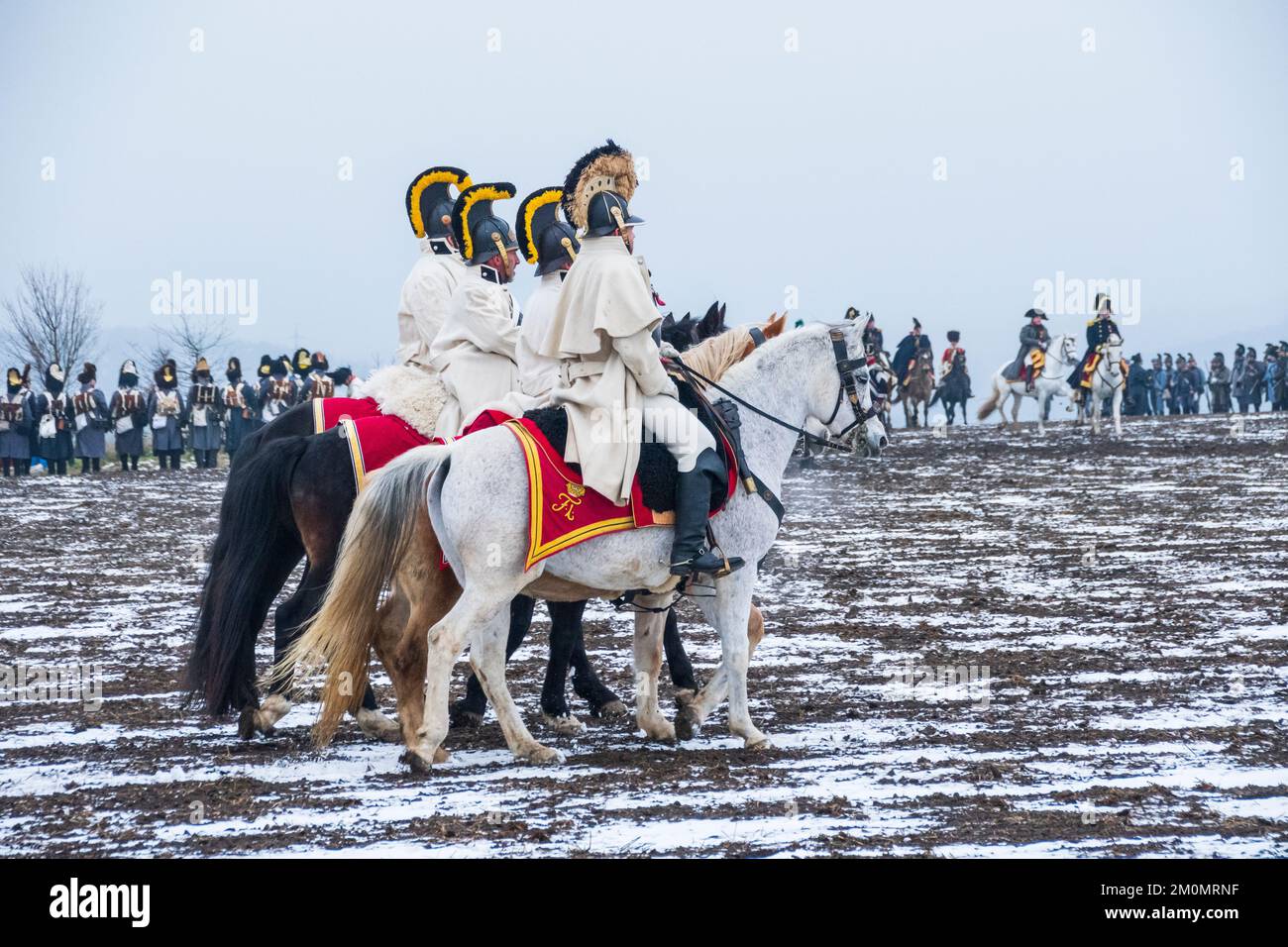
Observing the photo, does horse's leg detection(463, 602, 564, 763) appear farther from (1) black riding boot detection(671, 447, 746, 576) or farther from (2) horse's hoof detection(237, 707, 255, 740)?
(2) horse's hoof detection(237, 707, 255, 740)

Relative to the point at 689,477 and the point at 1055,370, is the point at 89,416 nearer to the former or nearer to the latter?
the point at 1055,370

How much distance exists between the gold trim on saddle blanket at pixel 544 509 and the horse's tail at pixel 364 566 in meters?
0.41

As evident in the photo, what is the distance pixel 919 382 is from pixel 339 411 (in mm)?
30222

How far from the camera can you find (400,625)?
6.84 metres

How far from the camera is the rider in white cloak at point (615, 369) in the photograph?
21.2ft

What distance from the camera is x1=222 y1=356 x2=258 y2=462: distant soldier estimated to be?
30.1 m

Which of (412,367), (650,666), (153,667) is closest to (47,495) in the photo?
(153,667)

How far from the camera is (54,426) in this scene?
2838 cm

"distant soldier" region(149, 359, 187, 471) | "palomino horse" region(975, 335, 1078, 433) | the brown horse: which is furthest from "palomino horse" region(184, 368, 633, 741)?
"palomino horse" region(975, 335, 1078, 433)

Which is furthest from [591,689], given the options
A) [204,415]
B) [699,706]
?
[204,415]

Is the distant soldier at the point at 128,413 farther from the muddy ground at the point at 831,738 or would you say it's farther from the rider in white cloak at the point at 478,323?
the rider in white cloak at the point at 478,323

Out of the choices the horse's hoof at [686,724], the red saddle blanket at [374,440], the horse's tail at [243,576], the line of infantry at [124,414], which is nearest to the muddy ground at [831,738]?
the horse's hoof at [686,724]

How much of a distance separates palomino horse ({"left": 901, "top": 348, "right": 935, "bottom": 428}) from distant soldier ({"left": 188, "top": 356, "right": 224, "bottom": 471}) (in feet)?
53.3
